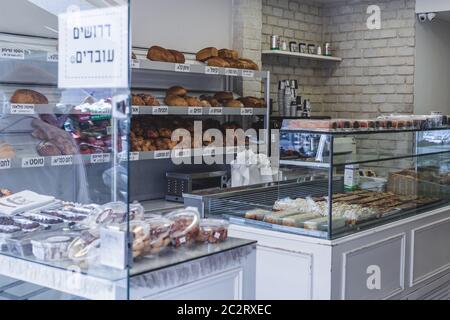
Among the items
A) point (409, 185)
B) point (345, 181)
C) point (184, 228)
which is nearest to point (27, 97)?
point (184, 228)

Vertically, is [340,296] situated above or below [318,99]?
below

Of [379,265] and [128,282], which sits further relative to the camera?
[379,265]

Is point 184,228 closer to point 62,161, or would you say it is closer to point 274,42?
point 62,161

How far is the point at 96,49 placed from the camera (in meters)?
1.73

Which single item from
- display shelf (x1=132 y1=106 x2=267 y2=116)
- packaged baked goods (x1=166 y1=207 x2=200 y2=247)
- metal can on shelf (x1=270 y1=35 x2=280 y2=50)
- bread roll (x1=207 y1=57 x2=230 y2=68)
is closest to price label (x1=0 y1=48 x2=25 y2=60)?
display shelf (x1=132 y1=106 x2=267 y2=116)

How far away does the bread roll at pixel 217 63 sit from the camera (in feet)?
15.6

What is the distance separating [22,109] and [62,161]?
51 cm

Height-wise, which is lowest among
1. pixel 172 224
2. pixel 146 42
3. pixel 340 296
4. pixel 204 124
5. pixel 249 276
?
pixel 340 296

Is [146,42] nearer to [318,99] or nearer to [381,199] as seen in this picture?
[381,199]

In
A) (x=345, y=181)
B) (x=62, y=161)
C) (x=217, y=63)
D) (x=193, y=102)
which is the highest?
(x=217, y=63)

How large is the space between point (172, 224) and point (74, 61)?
632 millimetres

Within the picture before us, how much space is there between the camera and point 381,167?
3582mm

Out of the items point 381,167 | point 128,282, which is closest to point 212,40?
point 381,167

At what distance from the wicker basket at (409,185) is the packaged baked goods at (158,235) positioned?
2163mm
